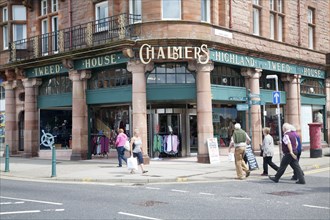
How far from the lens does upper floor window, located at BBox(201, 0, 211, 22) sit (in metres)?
20.9

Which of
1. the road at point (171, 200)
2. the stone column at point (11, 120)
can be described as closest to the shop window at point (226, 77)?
the road at point (171, 200)

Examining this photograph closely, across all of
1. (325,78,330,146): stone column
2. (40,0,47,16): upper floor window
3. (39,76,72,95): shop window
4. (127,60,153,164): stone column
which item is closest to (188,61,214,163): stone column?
(127,60,153,164): stone column

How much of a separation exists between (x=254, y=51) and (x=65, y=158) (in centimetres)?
1140

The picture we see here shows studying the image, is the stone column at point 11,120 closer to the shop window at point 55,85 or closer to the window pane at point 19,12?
the shop window at point 55,85

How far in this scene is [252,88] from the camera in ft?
76.9

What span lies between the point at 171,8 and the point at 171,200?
11541 millimetres

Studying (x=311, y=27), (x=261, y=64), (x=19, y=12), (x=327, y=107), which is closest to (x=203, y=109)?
(x=261, y=64)

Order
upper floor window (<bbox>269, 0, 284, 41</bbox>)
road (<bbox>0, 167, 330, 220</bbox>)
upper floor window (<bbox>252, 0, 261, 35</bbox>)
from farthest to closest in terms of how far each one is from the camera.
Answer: upper floor window (<bbox>269, 0, 284, 41</bbox>) < upper floor window (<bbox>252, 0, 261, 35</bbox>) < road (<bbox>0, 167, 330, 220</bbox>)

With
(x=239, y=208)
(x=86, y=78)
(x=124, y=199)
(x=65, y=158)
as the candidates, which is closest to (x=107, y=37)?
(x=86, y=78)

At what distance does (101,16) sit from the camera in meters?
22.6

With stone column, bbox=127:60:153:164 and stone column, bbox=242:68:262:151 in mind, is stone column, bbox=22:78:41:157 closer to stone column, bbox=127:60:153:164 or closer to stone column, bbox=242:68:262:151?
stone column, bbox=127:60:153:164

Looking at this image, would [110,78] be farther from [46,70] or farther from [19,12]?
[19,12]

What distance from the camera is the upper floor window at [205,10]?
20.9 meters

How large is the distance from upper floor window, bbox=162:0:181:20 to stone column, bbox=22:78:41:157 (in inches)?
370
